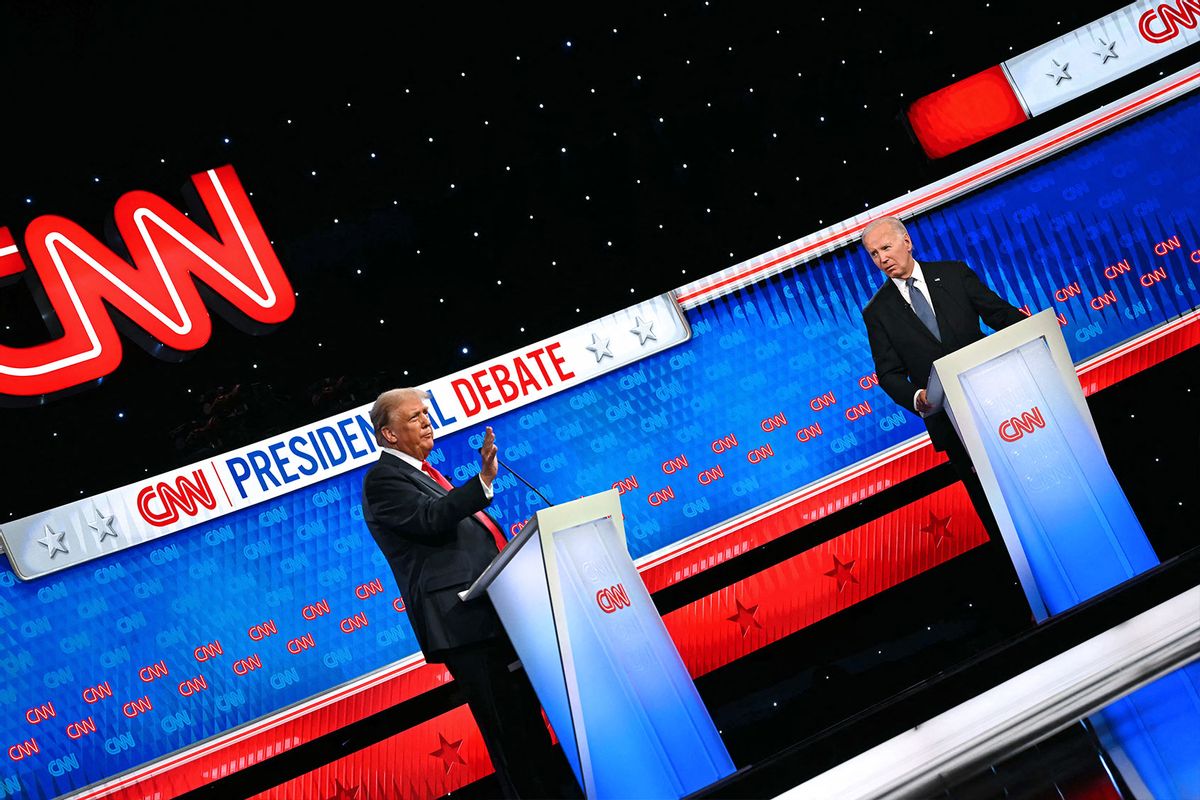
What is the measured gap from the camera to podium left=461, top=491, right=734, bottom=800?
2771 millimetres

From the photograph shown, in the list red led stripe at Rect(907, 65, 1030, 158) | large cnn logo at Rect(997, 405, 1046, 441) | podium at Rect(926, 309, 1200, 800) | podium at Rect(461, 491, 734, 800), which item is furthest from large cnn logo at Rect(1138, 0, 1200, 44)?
podium at Rect(461, 491, 734, 800)

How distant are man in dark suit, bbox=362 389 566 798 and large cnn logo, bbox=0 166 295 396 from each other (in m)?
1.39

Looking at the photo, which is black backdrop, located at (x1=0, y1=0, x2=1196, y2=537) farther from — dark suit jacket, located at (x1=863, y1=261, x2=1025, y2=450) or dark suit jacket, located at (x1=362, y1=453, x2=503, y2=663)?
dark suit jacket, located at (x1=362, y1=453, x2=503, y2=663)

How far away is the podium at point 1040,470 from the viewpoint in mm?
3082

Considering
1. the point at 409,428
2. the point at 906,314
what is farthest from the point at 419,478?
the point at 906,314

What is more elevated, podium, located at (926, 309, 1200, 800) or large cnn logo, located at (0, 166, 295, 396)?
large cnn logo, located at (0, 166, 295, 396)

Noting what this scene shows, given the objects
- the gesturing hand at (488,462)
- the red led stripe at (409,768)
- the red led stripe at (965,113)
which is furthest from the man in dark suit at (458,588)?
the red led stripe at (965,113)

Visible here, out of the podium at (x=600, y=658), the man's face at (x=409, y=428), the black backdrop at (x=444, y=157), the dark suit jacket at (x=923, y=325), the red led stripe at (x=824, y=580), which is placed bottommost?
the red led stripe at (x=824, y=580)

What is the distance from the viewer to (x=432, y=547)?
3.19m

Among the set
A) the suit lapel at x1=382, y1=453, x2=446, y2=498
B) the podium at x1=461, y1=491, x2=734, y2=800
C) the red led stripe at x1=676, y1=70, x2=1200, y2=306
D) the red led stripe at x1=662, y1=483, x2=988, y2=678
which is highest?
the red led stripe at x1=676, y1=70, x2=1200, y2=306

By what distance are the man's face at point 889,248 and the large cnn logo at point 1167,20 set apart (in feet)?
6.81

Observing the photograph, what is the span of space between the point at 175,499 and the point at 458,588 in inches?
63.8

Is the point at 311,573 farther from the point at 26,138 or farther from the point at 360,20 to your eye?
the point at 360,20

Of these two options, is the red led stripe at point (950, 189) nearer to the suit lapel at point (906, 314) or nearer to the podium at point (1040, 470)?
the suit lapel at point (906, 314)
